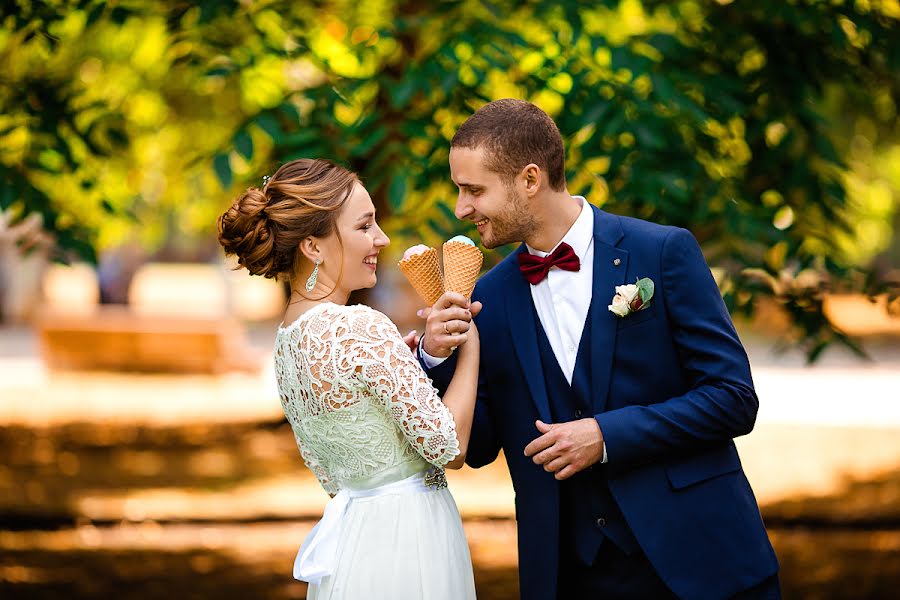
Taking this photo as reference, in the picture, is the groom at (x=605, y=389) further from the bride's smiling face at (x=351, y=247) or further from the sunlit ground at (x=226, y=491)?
the sunlit ground at (x=226, y=491)

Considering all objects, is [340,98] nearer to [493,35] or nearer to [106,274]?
[493,35]

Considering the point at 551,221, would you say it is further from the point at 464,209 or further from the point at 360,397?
the point at 360,397

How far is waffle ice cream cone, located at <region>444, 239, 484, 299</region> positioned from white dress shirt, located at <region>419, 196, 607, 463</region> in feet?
0.90

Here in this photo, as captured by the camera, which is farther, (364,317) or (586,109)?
(586,109)

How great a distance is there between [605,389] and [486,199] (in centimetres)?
72

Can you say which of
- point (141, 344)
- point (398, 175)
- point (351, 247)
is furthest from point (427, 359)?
point (141, 344)

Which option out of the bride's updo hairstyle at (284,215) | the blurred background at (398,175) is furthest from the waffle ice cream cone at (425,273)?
the blurred background at (398,175)

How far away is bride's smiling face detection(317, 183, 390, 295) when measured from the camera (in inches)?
138

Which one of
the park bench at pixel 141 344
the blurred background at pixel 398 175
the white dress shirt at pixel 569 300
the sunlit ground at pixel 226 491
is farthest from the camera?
the park bench at pixel 141 344

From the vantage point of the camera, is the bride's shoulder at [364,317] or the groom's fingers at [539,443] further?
the bride's shoulder at [364,317]

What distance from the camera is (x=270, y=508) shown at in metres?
10.9

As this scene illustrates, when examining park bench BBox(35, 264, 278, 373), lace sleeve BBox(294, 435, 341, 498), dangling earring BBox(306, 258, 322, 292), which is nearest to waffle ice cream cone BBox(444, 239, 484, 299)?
dangling earring BBox(306, 258, 322, 292)

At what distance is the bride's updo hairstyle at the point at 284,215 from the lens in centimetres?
347

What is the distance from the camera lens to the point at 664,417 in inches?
127
